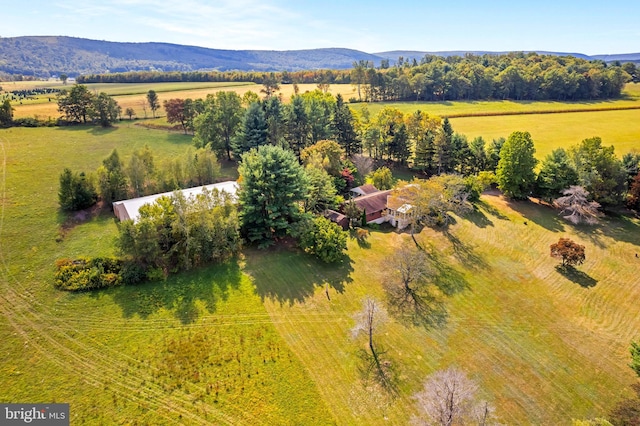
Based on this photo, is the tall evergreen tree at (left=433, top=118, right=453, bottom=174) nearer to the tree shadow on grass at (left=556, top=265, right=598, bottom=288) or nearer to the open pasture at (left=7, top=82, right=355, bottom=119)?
the tree shadow on grass at (left=556, top=265, right=598, bottom=288)

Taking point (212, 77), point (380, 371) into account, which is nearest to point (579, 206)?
point (380, 371)

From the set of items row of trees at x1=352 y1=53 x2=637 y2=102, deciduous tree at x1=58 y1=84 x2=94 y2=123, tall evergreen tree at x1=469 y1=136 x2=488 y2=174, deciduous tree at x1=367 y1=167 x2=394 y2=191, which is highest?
row of trees at x1=352 y1=53 x2=637 y2=102

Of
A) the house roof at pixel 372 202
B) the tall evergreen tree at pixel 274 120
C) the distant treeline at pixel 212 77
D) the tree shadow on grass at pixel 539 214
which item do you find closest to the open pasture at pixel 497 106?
the tall evergreen tree at pixel 274 120

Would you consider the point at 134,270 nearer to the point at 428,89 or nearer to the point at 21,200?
the point at 21,200

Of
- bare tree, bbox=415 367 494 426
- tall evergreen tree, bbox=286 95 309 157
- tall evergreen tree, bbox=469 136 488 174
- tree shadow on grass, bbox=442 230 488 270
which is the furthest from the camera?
tall evergreen tree, bbox=286 95 309 157

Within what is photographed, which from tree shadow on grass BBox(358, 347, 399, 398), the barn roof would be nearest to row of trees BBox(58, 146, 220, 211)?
the barn roof

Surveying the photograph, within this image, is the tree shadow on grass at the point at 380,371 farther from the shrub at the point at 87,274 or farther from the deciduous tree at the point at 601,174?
the deciduous tree at the point at 601,174
